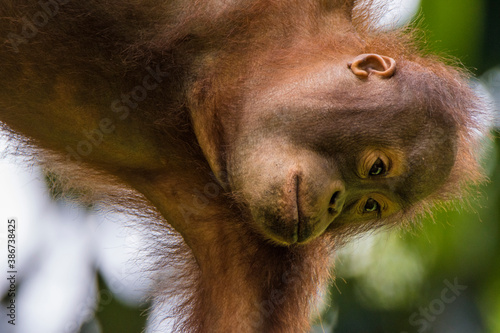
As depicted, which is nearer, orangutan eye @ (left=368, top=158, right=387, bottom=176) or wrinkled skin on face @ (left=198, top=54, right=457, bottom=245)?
wrinkled skin on face @ (left=198, top=54, right=457, bottom=245)

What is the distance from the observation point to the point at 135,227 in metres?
4.18

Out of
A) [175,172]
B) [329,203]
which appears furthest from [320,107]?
[175,172]

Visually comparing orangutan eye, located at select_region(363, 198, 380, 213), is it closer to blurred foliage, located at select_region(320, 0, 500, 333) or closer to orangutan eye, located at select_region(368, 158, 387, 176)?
orangutan eye, located at select_region(368, 158, 387, 176)

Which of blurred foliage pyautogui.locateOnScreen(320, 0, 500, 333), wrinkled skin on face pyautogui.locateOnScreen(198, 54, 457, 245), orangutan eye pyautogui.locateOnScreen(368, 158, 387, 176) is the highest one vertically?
wrinkled skin on face pyautogui.locateOnScreen(198, 54, 457, 245)

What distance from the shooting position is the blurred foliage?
17.6 ft

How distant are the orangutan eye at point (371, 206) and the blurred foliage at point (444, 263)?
1.56 metres

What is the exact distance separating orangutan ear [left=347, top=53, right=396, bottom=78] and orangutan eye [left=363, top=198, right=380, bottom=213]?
2.19 ft

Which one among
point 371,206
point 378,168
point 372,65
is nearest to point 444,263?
point 371,206

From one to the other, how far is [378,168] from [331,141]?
0.89ft

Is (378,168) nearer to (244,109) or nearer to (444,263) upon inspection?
(244,109)

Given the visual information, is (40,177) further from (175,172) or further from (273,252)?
(273,252)

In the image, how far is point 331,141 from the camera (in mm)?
3268

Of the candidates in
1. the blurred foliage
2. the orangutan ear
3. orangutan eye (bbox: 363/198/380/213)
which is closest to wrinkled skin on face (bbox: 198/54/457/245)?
the orangutan ear

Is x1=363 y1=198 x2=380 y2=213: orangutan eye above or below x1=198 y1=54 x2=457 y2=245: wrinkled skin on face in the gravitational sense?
below
